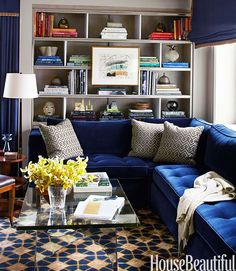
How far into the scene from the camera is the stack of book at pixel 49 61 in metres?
5.54

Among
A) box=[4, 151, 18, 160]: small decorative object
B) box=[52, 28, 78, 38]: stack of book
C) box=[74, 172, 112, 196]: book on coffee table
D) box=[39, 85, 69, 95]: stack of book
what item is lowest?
box=[74, 172, 112, 196]: book on coffee table

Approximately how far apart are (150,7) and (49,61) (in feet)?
4.38

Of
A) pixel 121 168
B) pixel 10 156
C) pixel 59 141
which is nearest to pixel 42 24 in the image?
pixel 59 141

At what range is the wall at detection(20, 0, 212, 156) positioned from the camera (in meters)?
5.49

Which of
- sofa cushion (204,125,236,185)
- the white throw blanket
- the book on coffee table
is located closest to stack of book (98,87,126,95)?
sofa cushion (204,125,236,185)

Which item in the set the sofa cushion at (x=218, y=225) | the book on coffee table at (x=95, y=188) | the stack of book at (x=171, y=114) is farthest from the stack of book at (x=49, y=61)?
the sofa cushion at (x=218, y=225)

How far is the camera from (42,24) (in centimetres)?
553

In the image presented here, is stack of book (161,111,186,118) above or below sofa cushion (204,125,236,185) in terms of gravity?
above

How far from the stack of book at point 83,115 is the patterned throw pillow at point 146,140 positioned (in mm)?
698

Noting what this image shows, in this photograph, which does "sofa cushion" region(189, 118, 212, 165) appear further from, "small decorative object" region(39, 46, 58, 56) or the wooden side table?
"small decorative object" region(39, 46, 58, 56)

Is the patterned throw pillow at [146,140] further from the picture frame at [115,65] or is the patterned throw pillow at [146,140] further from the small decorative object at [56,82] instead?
the small decorative object at [56,82]

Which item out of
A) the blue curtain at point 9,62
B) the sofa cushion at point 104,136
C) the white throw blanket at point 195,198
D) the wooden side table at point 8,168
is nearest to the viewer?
the white throw blanket at point 195,198

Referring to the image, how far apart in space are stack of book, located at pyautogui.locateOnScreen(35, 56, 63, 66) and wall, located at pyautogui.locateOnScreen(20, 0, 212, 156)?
0.36ft

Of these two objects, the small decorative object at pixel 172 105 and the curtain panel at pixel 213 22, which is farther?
the small decorative object at pixel 172 105
